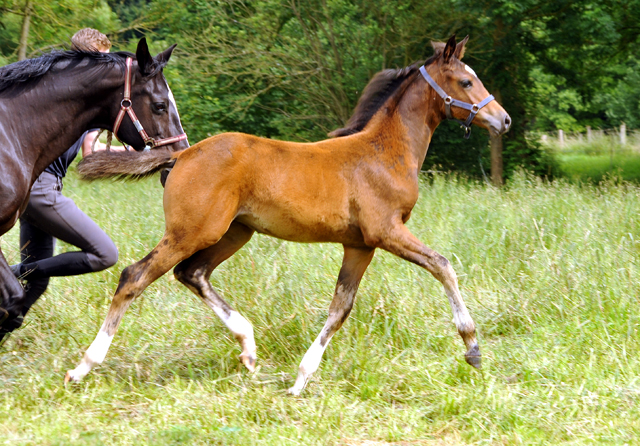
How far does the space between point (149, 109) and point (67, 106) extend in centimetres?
49

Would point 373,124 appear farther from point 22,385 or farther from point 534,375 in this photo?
point 22,385

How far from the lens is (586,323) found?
4.45 metres

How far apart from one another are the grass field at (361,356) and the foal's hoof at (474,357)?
4.8 inches

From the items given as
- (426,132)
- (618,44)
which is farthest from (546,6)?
(426,132)

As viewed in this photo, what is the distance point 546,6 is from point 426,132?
8.78 metres

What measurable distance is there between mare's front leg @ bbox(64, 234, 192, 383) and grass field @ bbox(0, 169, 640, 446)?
6.5 inches

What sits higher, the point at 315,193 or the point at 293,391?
the point at 315,193

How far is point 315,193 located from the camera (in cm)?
377

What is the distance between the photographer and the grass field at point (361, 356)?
3.33 metres

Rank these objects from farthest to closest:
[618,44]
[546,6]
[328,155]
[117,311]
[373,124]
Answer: [618,44], [546,6], [373,124], [328,155], [117,311]

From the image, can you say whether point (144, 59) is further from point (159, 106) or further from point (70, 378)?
point (70, 378)

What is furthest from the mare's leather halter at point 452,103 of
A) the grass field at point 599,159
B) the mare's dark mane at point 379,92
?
the grass field at point 599,159

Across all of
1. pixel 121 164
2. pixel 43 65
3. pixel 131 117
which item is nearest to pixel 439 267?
pixel 121 164

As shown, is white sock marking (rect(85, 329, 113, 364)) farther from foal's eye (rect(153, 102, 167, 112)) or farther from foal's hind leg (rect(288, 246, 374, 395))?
foal's eye (rect(153, 102, 167, 112))
